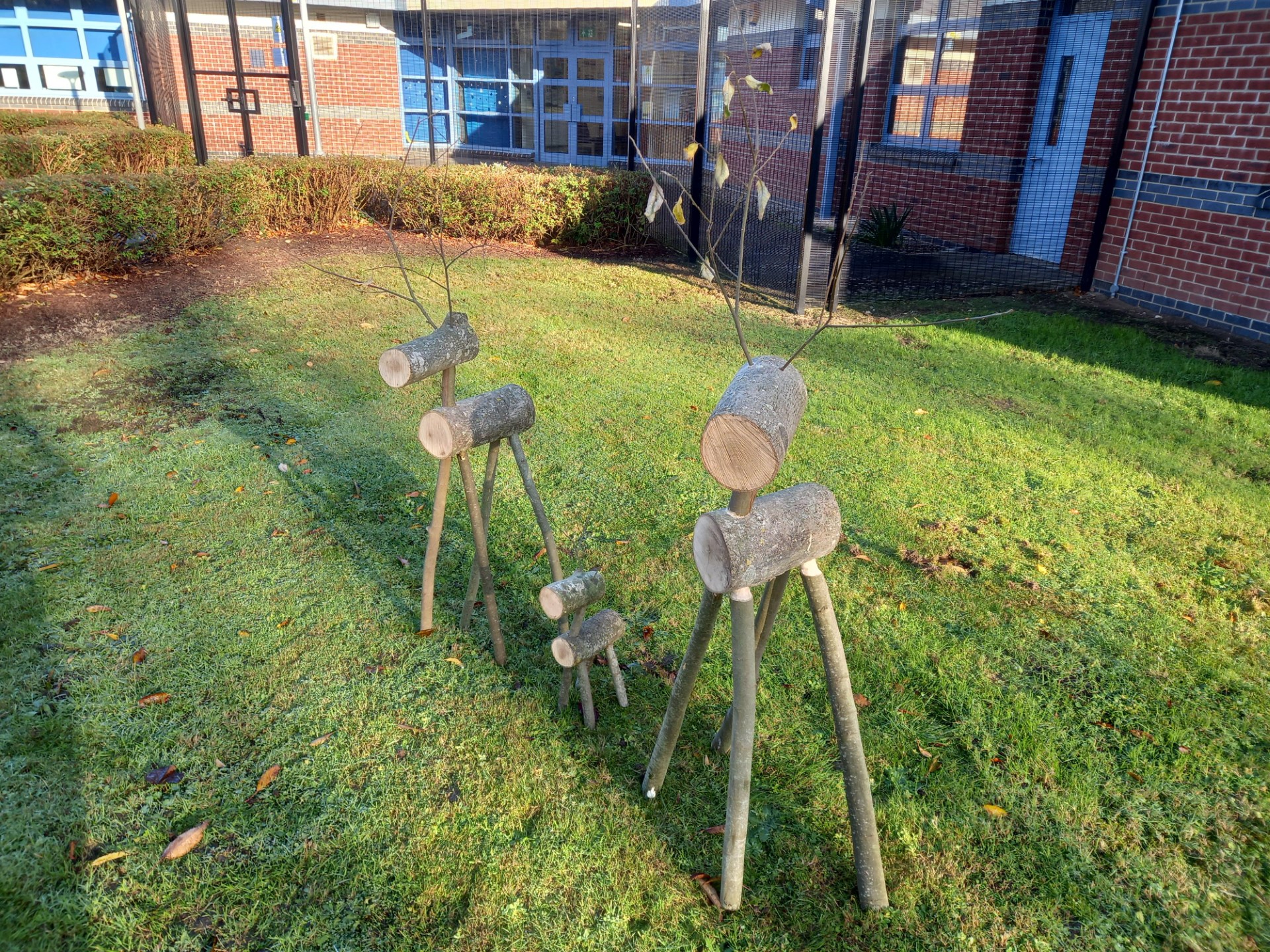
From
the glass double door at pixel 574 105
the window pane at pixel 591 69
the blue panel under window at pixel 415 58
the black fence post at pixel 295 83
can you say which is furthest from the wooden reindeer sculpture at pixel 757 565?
the blue panel under window at pixel 415 58

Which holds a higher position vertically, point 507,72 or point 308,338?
point 507,72

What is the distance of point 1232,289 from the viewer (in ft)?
23.7

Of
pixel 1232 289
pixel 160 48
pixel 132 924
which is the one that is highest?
pixel 160 48

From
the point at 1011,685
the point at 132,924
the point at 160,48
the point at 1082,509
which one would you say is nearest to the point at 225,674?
the point at 132,924

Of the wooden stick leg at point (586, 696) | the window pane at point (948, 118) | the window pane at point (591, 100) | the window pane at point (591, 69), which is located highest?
the window pane at point (591, 69)

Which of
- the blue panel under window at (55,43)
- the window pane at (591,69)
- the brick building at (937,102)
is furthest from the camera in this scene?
the window pane at (591,69)

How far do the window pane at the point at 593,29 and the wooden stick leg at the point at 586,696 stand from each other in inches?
734

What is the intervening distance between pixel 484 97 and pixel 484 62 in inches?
29.2

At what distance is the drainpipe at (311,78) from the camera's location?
16.1 meters

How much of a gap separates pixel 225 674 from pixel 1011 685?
2.93 metres

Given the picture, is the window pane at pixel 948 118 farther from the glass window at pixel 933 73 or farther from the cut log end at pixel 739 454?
the cut log end at pixel 739 454

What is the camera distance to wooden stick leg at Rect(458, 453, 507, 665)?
2.97 metres

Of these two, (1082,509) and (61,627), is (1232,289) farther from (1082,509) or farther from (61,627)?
(61,627)

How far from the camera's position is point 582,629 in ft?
8.65
